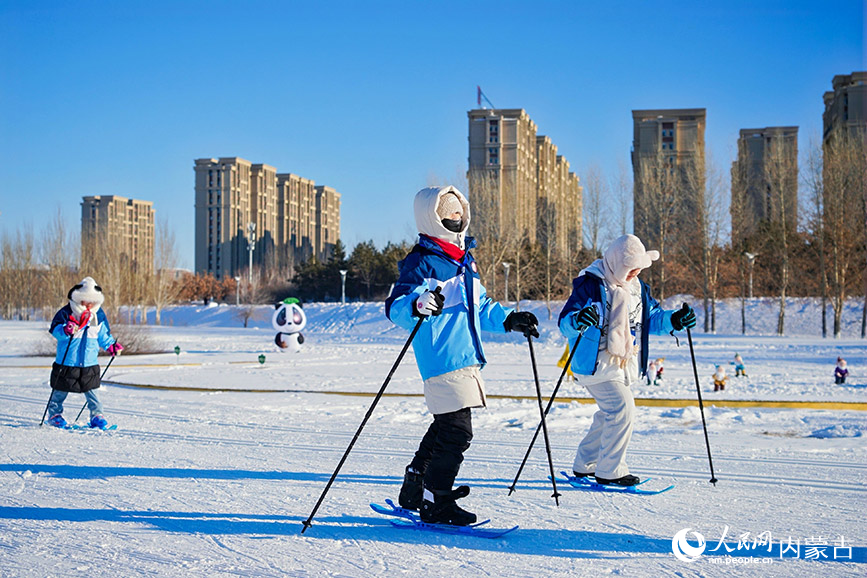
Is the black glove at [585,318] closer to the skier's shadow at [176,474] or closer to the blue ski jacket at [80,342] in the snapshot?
the skier's shadow at [176,474]

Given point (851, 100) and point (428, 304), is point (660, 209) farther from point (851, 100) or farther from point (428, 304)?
point (428, 304)

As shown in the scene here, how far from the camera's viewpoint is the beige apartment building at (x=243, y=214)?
108 meters

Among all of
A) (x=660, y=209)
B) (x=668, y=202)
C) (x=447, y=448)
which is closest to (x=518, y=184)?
(x=668, y=202)

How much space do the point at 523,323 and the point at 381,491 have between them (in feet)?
5.47

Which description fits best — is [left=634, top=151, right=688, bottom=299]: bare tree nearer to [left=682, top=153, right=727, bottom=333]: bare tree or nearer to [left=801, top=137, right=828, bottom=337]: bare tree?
[left=682, top=153, right=727, bottom=333]: bare tree

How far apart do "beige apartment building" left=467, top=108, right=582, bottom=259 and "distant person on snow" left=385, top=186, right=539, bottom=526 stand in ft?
114

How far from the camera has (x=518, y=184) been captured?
46719 millimetres

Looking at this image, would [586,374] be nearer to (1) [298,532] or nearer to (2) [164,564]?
(1) [298,532]

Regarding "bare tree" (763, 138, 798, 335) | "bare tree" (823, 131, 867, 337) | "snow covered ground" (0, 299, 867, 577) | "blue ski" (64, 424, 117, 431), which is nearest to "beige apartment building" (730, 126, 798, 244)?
"bare tree" (763, 138, 798, 335)

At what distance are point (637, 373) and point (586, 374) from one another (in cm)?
40

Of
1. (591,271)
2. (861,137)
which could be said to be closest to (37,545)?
(591,271)

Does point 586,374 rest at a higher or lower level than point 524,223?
lower

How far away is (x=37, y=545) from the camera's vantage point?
11.2 ft

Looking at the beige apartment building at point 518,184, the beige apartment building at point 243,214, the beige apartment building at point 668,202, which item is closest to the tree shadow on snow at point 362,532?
the beige apartment building at point 668,202
